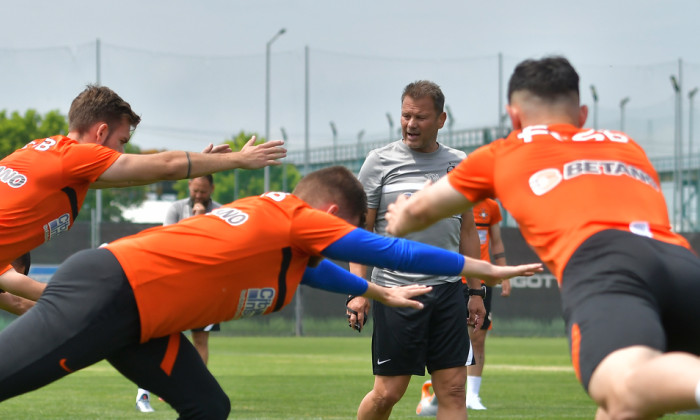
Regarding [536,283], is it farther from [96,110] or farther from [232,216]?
[232,216]

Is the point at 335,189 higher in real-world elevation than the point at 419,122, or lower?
lower

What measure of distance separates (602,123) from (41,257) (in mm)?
15930

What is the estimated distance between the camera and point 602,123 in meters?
29.2

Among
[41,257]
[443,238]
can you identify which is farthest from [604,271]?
[41,257]

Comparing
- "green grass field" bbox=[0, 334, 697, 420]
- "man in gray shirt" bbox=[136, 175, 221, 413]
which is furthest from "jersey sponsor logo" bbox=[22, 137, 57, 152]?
"man in gray shirt" bbox=[136, 175, 221, 413]

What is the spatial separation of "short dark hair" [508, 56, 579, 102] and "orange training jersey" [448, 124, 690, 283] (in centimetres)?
15

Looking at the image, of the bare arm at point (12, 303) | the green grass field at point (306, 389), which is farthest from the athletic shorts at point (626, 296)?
the green grass field at point (306, 389)

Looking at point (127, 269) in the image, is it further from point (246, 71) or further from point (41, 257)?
point (246, 71)

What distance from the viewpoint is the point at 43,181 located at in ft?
18.0

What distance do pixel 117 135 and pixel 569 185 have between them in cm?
305

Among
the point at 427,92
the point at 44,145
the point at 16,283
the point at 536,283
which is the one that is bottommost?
the point at 536,283

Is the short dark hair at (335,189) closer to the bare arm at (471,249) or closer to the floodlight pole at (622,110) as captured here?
the bare arm at (471,249)

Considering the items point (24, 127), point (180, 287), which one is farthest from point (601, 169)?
point (24, 127)

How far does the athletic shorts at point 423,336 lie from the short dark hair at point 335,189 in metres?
2.06
